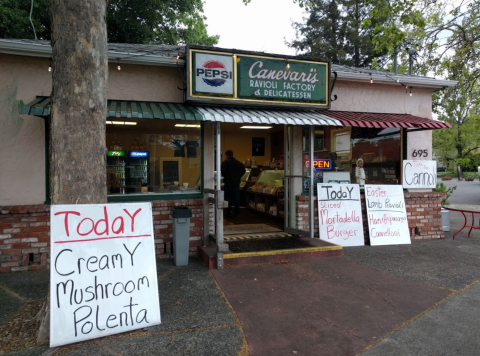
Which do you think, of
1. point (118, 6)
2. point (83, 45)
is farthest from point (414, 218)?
point (118, 6)

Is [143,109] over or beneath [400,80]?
beneath

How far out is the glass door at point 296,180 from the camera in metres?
7.17

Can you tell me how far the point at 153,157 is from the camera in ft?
21.5

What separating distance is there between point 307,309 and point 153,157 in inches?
160

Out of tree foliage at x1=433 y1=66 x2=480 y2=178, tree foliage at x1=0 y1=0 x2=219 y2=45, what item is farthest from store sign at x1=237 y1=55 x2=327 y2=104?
tree foliage at x1=0 y1=0 x2=219 y2=45

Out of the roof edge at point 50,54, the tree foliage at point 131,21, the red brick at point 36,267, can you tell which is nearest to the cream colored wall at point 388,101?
the roof edge at point 50,54

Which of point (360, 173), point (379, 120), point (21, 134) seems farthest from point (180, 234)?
point (379, 120)

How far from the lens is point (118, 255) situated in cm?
353

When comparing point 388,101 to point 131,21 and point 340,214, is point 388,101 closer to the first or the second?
point 340,214

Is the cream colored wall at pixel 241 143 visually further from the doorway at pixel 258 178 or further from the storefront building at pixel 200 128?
the storefront building at pixel 200 128

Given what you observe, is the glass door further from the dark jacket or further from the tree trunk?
the tree trunk

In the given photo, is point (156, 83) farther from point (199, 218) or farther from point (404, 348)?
point (404, 348)

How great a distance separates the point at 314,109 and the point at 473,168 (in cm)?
5259

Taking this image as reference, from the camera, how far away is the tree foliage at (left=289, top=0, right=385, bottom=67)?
83.1 feet
